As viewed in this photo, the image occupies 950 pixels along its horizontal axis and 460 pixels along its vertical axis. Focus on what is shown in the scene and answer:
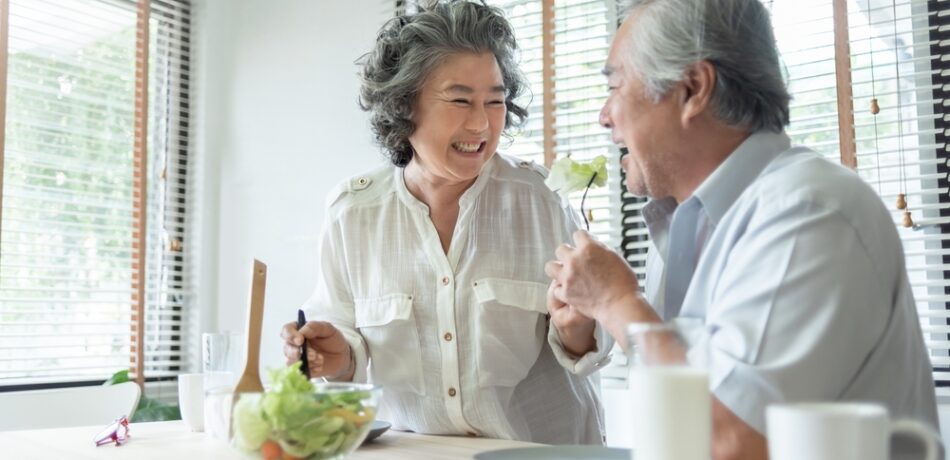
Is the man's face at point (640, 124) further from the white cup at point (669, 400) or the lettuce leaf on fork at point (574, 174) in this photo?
the white cup at point (669, 400)

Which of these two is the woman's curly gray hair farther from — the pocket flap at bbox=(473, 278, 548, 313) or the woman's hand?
the woman's hand

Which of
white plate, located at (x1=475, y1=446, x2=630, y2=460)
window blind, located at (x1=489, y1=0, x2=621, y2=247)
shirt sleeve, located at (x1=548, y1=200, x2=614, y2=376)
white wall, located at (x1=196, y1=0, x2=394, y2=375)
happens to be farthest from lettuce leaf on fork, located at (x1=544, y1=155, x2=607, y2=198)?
white wall, located at (x1=196, y1=0, x2=394, y2=375)

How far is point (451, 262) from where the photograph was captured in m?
1.96

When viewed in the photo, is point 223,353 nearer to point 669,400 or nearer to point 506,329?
point 506,329

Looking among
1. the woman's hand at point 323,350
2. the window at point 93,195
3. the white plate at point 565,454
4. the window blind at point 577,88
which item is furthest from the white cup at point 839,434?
the window at point 93,195

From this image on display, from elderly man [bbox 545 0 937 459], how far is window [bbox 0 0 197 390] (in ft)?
9.29

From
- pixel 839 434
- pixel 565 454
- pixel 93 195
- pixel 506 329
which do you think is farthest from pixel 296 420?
pixel 93 195

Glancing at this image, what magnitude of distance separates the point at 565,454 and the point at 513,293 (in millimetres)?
732

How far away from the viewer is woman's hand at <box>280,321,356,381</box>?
1.67 metres

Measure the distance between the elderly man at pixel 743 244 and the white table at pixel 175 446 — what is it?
1.05ft

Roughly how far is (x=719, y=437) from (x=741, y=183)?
16.4 inches

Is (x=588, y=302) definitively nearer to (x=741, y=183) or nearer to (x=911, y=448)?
(x=741, y=183)

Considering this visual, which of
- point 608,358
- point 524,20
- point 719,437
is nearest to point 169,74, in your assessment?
point 524,20

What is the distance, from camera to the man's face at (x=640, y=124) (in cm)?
130
